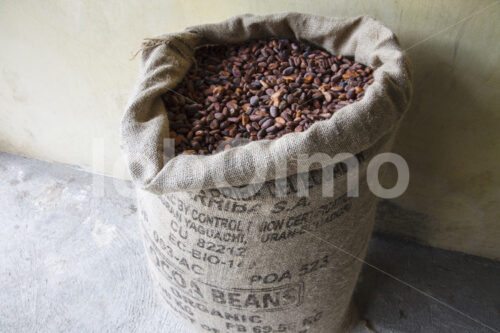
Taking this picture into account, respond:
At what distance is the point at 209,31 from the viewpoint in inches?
43.3

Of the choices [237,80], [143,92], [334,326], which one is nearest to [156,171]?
[143,92]

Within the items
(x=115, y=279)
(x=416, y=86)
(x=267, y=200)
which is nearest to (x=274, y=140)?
(x=267, y=200)

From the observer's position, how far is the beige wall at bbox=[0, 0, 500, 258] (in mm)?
1072

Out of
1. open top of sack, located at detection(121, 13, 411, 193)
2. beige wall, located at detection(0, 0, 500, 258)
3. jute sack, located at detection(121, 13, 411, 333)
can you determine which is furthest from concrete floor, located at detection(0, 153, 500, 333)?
open top of sack, located at detection(121, 13, 411, 193)

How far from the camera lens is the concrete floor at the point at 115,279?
1.29 metres

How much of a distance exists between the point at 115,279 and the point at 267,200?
3.13 ft

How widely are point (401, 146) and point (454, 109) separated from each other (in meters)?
0.21

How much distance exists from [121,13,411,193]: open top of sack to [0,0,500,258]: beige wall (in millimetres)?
144

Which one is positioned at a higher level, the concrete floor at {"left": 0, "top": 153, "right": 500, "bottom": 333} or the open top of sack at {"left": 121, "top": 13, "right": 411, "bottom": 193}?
the open top of sack at {"left": 121, "top": 13, "right": 411, "bottom": 193}

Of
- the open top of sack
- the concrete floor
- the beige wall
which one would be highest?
the open top of sack

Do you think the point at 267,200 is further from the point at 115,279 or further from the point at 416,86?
the point at 115,279

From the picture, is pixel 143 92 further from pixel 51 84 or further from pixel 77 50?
pixel 51 84

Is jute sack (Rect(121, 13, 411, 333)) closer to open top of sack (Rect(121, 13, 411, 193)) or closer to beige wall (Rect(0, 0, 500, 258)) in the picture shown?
open top of sack (Rect(121, 13, 411, 193))

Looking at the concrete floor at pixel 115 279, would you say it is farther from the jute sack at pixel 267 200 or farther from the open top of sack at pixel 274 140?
the open top of sack at pixel 274 140
